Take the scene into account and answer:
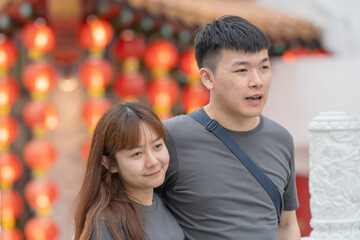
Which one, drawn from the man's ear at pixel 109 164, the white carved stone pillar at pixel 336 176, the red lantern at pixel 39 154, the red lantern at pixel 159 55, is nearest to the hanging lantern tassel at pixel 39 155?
the red lantern at pixel 39 154

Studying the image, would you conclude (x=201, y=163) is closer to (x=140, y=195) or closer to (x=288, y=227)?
(x=140, y=195)

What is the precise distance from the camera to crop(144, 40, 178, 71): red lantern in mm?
6848

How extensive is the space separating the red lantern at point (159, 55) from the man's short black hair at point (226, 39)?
385cm

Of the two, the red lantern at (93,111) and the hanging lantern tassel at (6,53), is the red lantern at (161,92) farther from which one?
the hanging lantern tassel at (6,53)

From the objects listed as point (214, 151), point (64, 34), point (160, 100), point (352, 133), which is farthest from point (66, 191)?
point (214, 151)

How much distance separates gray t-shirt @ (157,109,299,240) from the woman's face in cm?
16

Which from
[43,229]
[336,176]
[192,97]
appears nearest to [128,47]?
[192,97]

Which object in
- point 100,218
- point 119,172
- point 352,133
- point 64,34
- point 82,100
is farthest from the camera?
point 82,100

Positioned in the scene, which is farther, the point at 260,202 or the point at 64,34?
the point at 64,34

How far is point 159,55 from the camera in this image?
22.5 feet

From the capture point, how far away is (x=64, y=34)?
620 centimetres

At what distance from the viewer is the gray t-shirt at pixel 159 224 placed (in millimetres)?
2662

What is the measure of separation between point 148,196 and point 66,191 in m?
4.81

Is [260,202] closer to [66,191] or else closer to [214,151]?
[214,151]
